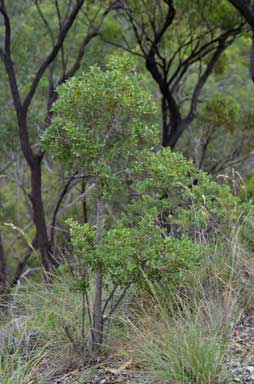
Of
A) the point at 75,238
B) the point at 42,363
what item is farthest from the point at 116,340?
the point at 75,238

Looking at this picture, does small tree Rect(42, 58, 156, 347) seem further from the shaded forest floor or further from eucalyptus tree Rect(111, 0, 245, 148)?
eucalyptus tree Rect(111, 0, 245, 148)

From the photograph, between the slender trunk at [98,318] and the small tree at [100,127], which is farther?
the slender trunk at [98,318]

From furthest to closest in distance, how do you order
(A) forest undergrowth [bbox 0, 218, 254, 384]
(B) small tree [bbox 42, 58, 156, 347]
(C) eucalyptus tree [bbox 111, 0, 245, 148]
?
1. (C) eucalyptus tree [bbox 111, 0, 245, 148]
2. (B) small tree [bbox 42, 58, 156, 347]
3. (A) forest undergrowth [bbox 0, 218, 254, 384]

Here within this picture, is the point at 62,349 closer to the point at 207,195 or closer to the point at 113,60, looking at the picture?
the point at 207,195

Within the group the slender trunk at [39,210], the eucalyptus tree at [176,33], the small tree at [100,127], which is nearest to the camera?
the small tree at [100,127]

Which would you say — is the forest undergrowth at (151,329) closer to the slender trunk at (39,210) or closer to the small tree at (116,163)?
the small tree at (116,163)

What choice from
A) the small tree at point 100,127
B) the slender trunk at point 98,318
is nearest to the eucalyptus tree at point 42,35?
the slender trunk at point 98,318

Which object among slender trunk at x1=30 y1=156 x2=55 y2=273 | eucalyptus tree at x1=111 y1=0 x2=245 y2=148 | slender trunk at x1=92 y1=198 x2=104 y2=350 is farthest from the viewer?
eucalyptus tree at x1=111 y1=0 x2=245 y2=148

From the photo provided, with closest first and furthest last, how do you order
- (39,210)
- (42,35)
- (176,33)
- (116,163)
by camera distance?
(116,163), (39,210), (42,35), (176,33)

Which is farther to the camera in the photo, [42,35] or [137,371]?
[42,35]

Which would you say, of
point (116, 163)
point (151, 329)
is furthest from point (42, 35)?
point (151, 329)

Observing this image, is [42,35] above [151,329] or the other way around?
above

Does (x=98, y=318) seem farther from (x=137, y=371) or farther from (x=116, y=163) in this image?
(x=116, y=163)

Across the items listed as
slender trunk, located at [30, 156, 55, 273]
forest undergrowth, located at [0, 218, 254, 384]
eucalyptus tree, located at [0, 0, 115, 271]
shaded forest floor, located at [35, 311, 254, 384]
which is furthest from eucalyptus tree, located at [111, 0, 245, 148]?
shaded forest floor, located at [35, 311, 254, 384]
